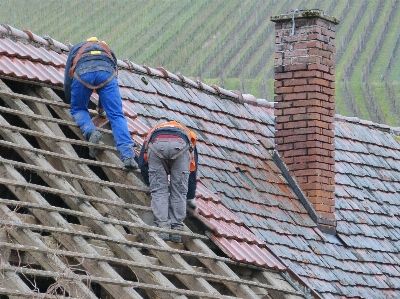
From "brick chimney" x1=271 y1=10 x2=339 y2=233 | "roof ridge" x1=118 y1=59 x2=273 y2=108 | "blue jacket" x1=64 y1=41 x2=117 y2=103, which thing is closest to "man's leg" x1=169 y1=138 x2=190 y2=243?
"blue jacket" x1=64 y1=41 x2=117 y2=103

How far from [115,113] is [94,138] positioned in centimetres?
35

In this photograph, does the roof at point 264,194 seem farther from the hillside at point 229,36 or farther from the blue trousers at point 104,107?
the hillside at point 229,36

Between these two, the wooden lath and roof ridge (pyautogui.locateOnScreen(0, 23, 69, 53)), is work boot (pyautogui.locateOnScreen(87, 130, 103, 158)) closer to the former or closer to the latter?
the wooden lath

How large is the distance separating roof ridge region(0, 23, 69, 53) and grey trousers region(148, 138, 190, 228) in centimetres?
221

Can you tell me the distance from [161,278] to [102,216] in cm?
71

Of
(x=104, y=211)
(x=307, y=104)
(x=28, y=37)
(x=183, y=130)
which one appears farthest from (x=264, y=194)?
(x=104, y=211)

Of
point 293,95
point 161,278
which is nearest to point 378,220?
point 293,95

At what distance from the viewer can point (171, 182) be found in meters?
8.65

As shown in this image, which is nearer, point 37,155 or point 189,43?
point 37,155

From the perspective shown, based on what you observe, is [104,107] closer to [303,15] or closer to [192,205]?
[192,205]

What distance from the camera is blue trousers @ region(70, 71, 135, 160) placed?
8.88 meters

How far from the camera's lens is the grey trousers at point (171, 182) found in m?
8.52

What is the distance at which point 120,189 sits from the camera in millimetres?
8688

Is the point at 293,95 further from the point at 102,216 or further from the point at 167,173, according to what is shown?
the point at 102,216
